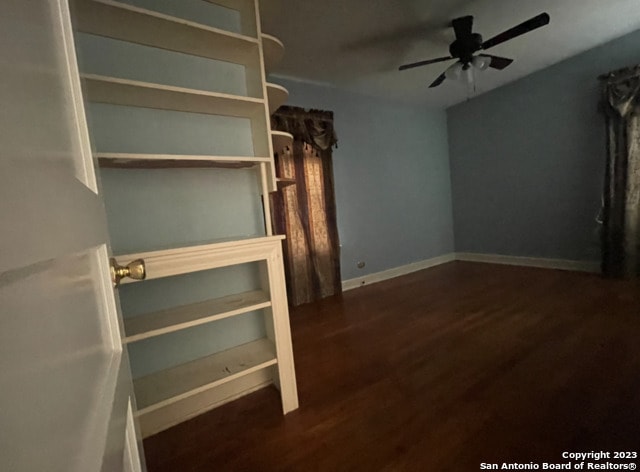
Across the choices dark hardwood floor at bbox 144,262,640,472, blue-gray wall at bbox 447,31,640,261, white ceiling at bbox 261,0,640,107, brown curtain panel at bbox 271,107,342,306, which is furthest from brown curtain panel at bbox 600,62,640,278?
brown curtain panel at bbox 271,107,342,306

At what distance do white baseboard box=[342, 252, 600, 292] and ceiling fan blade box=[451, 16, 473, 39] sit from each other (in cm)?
266

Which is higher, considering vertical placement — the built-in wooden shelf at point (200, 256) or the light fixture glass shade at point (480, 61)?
the light fixture glass shade at point (480, 61)

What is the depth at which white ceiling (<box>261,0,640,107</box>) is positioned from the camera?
2.30 metres

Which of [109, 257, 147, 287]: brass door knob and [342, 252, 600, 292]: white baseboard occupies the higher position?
[109, 257, 147, 287]: brass door knob

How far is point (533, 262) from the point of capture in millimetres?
4047

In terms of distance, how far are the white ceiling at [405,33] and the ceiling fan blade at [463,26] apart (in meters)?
0.11

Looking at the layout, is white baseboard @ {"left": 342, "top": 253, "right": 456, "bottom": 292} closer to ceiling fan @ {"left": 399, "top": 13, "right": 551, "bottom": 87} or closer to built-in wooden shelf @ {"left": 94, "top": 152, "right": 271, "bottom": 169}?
ceiling fan @ {"left": 399, "top": 13, "right": 551, "bottom": 87}

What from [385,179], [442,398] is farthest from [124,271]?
[385,179]

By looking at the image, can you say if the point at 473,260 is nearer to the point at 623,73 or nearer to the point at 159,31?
the point at 623,73

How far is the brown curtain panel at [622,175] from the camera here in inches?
120

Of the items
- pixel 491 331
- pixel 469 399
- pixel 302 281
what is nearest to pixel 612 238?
pixel 491 331

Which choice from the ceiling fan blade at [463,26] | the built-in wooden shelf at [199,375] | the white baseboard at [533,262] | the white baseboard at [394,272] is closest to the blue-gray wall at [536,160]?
the white baseboard at [533,262]

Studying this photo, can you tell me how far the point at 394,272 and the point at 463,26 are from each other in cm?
281

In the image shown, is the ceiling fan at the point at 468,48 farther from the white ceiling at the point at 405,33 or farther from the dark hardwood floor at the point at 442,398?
the dark hardwood floor at the point at 442,398
